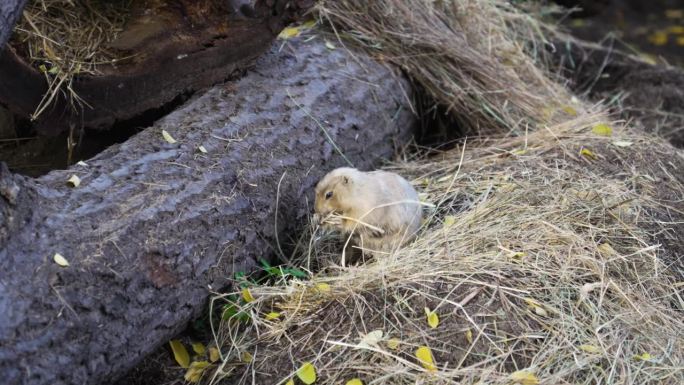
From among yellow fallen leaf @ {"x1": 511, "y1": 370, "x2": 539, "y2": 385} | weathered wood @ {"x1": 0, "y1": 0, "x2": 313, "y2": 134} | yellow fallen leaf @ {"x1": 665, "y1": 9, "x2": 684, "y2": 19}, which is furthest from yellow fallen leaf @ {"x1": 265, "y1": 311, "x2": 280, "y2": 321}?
yellow fallen leaf @ {"x1": 665, "y1": 9, "x2": 684, "y2": 19}

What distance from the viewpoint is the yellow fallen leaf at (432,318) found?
3.16 metres

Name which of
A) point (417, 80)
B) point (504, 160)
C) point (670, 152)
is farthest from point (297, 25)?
point (670, 152)

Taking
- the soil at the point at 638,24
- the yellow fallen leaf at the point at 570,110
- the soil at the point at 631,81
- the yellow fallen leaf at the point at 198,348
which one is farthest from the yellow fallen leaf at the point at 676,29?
the yellow fallen leaf at the point at 198,348

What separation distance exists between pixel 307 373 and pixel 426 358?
441 mm

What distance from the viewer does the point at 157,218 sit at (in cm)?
323

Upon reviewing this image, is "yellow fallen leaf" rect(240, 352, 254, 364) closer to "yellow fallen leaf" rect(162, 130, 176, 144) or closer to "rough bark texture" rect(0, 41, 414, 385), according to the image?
"rough bark texture" rect(0, 41, 414, 385)

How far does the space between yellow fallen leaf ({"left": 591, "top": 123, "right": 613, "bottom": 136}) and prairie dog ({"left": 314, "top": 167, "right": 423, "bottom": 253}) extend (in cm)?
159

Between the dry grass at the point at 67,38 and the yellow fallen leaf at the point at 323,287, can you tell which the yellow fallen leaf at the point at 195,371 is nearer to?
the yellow fallen leaf at the point at 323,287

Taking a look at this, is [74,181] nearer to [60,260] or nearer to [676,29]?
[60,260]

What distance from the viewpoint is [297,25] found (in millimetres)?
5203

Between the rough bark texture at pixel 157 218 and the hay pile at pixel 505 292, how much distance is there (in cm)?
28

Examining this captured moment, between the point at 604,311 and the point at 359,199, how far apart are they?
Answer: 3.96 feet

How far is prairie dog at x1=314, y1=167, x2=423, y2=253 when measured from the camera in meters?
3.91

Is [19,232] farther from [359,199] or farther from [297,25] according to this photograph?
[297,25]
